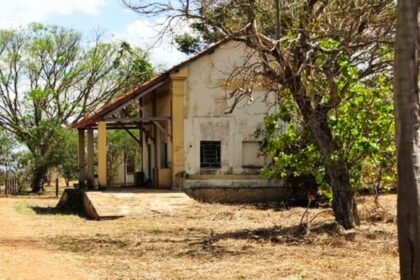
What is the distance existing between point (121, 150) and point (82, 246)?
113ft

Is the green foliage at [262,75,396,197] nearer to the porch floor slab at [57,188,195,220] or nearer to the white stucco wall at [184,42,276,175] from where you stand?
the porch floor slab at [57,188,195,220]

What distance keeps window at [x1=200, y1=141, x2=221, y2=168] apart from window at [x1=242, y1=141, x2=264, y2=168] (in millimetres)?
1010

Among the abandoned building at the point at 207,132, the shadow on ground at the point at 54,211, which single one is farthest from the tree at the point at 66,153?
the shadow on ground at the point at 54,211

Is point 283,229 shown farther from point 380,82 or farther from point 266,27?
point 266,27

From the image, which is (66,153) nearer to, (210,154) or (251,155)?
(210,154)

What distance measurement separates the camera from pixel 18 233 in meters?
16.2

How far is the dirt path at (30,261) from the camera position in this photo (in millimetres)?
9985

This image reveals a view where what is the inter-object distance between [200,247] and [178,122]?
1294cm

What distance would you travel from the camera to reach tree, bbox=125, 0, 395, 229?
1359 cm

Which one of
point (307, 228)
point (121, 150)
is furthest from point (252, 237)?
point (121, 150)

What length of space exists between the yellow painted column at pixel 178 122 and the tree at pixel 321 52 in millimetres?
10840

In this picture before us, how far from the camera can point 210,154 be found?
86.1ft

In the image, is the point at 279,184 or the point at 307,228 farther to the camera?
the point at 279,184

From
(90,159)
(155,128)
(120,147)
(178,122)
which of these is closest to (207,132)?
(178,122)
